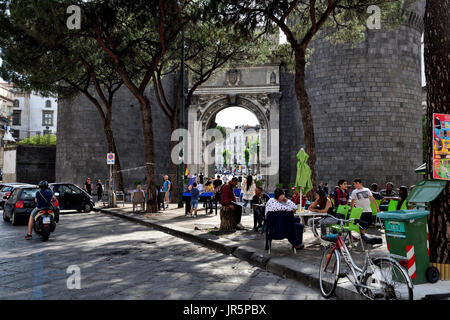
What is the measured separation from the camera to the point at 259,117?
28469 millimetres

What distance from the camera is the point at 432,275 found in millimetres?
4770

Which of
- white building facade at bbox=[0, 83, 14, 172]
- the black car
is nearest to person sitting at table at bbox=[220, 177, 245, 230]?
the black car

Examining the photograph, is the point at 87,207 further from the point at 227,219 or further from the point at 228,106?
the point at 228,106

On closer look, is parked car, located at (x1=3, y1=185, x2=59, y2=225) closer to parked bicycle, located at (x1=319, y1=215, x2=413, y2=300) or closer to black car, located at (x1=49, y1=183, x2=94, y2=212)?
black car, located at (x1=49, y1=183, x2=94, y2=212)

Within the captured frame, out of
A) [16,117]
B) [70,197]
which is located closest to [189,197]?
[70,197]

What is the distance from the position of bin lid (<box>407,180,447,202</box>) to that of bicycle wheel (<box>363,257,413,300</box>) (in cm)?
136

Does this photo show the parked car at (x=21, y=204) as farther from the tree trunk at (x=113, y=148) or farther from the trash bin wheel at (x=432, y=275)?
the trash bin wheel at (x=432, y=275)

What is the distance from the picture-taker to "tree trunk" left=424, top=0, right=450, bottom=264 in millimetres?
5176

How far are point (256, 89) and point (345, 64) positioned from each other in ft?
22.9

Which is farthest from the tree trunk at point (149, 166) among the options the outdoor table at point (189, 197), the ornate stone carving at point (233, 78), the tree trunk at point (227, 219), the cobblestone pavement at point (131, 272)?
the ornate stone carving at point (233, 78)

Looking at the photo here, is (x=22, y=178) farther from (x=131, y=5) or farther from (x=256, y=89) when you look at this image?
(x=131, y=5)

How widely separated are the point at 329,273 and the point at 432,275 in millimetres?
1229

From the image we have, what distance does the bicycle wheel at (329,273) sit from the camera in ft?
15.6

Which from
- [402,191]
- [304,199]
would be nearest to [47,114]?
[304,199]
